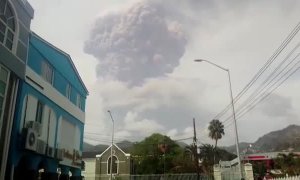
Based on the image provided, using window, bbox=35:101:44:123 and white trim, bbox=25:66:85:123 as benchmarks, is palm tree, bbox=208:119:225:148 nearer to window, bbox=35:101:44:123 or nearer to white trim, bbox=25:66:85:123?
white trim, bbox=25:66:85:123

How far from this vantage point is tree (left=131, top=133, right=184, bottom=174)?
82062 mm

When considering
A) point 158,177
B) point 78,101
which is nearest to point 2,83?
point 78,101

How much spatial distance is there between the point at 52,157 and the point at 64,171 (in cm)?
504

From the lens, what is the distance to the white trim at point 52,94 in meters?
24.0

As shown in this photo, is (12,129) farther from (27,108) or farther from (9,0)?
(9,0)

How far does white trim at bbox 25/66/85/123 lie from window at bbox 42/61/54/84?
0.44 m

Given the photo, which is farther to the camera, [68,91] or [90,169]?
[90,169]

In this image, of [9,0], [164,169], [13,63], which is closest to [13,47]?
[13,63]

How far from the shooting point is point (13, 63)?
2088 cm

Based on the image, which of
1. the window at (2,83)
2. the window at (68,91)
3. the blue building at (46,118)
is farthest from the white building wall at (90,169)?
the window at (2,83)

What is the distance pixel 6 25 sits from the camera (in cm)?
2050

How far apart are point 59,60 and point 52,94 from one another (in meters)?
3.44

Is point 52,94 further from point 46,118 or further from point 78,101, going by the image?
point 78,101

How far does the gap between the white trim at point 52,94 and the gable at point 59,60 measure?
70.0 inches
